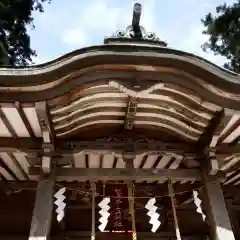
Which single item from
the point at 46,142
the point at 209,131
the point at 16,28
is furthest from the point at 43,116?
the point at 16,28

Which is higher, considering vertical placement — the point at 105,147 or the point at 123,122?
the point at 123,122

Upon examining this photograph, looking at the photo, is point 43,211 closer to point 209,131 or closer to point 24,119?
point 24,119

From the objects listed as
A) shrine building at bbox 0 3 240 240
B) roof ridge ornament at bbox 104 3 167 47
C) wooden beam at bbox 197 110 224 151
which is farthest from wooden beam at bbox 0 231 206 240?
roof ridge ornament at bbox 104 3 167 47

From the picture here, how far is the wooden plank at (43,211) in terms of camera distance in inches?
189

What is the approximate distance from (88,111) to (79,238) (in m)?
3.91

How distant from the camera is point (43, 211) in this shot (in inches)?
199

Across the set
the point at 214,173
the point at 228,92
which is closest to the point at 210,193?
the point at 214,173

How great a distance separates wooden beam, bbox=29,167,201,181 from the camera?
18.9ft

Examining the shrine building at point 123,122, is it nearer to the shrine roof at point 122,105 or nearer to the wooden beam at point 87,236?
the shrine roof at point 122,105

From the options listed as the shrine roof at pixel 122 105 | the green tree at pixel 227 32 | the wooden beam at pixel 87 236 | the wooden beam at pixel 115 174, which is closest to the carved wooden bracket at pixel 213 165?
the shrine roof at pixel 122 105

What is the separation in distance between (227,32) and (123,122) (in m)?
14.2

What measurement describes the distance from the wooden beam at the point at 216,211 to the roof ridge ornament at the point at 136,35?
8.89 feet

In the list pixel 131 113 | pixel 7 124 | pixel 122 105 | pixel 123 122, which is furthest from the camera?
pixel 123 122

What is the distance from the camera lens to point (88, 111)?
5.67 metres
